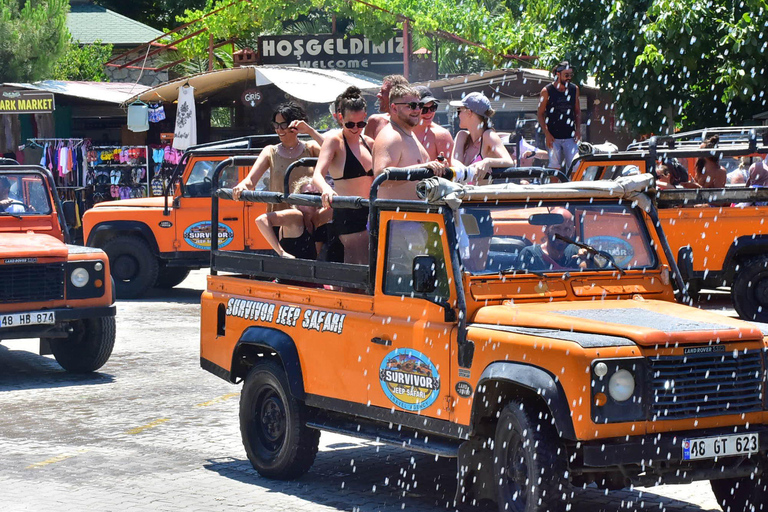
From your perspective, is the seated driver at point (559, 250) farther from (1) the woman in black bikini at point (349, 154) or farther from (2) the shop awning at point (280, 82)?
(2) the shop awning at point (280, 82)

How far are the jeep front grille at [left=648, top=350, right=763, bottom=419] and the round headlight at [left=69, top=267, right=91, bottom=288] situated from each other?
6.94 meters

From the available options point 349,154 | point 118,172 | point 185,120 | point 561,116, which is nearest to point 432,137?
point 349,154

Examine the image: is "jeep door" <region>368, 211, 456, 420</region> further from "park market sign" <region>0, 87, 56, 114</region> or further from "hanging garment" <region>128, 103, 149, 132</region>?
"park market sign" <region>0, 87, 56, 114</region>

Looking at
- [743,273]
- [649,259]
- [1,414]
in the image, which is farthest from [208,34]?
[649,259]

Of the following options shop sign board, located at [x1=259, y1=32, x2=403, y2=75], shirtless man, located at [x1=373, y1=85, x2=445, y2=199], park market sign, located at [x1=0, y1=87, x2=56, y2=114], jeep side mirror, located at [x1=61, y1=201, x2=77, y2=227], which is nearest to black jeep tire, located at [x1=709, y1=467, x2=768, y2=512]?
shirtless man, located at [x1=373, y1=85, x2=445, y2=199]

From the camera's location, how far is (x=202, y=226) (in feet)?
56.8

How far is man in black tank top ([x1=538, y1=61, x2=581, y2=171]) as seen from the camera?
47.0ft

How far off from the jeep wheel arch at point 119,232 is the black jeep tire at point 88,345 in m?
5.98

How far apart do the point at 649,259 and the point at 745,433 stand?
1465 mm

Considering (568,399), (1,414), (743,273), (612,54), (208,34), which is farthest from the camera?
(208,34)

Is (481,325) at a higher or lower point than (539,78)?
lower

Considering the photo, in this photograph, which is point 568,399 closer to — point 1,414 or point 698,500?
point 698,500

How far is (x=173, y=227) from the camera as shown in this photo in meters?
17.4

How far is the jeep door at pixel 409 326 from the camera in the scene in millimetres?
6266
